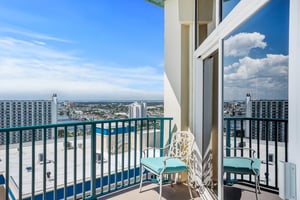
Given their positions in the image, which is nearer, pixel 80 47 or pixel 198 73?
pixel 198 73

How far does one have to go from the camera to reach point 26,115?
124 inches

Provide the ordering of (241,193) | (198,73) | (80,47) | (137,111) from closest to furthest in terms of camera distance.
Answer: (241,193)
(198,73)
(137,111)
(80,47)

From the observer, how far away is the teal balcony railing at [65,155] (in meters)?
2.54

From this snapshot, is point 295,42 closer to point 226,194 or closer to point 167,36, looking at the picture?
point 226,194

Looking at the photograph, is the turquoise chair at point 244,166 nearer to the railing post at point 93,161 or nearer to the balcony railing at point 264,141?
the balcony railing at point 264,141

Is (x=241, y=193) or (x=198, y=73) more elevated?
(x=198, y=73)

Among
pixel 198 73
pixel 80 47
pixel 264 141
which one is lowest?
pixel 264 141

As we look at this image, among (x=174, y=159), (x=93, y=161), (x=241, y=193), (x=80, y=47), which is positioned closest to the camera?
(x=241, y=193)

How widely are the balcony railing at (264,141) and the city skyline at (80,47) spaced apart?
5631 mm

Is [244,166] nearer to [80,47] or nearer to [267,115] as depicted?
[267,115]

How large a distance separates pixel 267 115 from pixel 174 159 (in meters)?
2.00

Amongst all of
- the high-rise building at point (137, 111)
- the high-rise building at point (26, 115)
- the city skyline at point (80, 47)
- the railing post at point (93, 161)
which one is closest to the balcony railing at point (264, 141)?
the railing post at point (93, 161)

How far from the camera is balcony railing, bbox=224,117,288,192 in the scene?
122 centimetres

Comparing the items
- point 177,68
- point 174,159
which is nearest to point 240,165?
point 174,159
